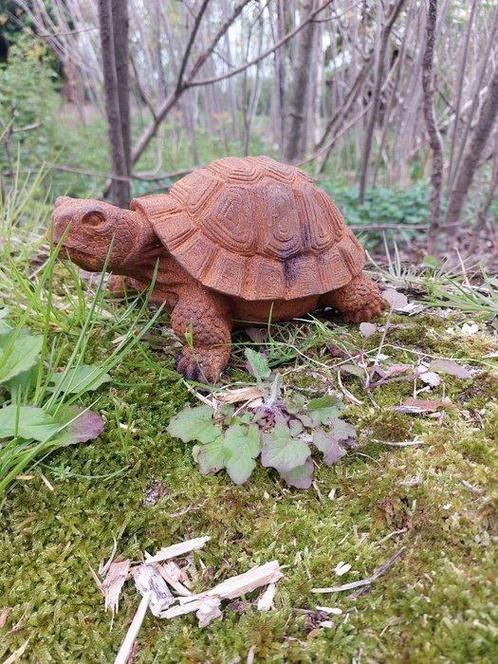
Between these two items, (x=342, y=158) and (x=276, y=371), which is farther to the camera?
(x=342, y=158)

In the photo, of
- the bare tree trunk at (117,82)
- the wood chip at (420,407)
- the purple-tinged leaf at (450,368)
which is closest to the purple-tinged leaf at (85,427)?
the wood chip at (420,407)

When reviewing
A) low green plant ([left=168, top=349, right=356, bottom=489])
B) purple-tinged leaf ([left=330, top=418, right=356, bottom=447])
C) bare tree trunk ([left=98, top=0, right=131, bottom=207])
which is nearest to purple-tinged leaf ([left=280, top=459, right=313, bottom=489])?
low green plant ([left=168, top=349, right=356, bottom=489])

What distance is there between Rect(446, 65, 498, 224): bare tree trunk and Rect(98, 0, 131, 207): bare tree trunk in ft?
7.35

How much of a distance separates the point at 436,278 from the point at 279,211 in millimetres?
858

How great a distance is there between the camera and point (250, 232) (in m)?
1.48

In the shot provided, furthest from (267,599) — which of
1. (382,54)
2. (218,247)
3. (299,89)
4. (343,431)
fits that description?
(299,89)

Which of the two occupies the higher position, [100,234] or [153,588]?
[100,234]

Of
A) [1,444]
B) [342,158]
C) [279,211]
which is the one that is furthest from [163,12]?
[1,444]

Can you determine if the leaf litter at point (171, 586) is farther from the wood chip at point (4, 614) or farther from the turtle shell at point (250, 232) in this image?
the turtle shell at point (250, 232)

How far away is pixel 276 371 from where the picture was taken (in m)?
1.49

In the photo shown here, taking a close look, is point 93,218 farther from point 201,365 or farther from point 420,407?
point 420,407

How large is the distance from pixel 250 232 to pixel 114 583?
1.02 metres

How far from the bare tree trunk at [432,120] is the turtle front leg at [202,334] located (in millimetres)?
1901

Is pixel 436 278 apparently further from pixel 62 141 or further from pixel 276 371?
pixel 62 141
